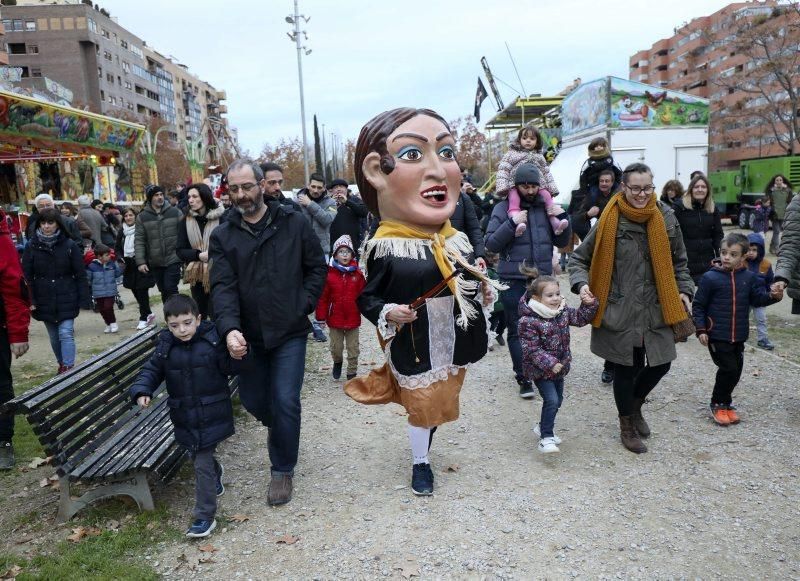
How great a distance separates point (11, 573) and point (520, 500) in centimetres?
277

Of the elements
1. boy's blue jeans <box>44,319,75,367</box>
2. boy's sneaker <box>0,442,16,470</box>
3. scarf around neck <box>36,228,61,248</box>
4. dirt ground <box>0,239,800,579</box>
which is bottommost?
dirt ground <box>0,239,800,579</box>

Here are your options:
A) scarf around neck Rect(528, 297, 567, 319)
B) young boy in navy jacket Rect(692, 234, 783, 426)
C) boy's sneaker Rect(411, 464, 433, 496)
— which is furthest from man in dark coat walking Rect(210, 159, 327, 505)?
young boy in navy jacket Rect(692, 234, 783, 426)

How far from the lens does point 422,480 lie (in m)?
3.69

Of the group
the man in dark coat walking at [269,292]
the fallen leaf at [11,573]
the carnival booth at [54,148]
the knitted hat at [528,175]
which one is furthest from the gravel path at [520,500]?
the carnival booth at [54,148]

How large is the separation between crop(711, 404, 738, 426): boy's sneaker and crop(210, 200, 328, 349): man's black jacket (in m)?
3.21

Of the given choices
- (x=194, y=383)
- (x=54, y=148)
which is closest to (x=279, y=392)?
(x=194, y=383)

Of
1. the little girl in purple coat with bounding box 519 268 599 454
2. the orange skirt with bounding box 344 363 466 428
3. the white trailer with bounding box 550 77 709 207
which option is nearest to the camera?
the orange skirt with bounding box 344 363 466 428

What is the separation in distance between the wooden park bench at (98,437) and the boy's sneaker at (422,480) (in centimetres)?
151

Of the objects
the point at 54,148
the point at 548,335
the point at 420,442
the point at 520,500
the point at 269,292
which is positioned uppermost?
the point at 54,148

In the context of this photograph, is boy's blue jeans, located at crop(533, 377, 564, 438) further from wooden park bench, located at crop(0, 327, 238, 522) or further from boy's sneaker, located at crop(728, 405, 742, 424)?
wooden park bench, located at crop(0, 327, 238, 522)

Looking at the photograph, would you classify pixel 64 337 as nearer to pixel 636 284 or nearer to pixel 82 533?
pixel 82 533

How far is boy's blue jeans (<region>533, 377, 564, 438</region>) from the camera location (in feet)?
13.5

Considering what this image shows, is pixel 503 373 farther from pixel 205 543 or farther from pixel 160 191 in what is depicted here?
pixel 160 191

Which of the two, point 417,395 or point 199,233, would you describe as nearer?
point 417,395
